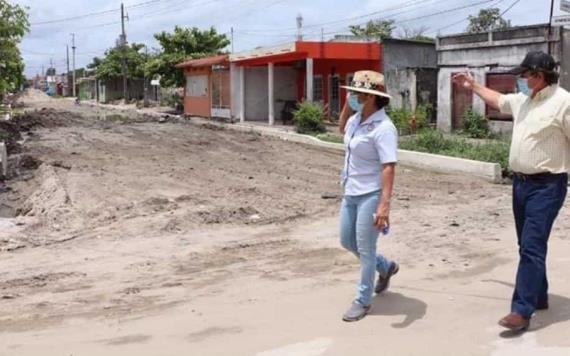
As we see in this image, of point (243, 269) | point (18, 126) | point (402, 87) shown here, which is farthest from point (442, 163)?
point (18, 126)

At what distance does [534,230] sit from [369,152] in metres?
1.14

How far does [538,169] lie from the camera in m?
4.55

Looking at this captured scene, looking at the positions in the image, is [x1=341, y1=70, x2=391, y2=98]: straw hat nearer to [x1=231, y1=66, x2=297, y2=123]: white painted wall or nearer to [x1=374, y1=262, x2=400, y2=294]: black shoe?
[x1=374, y1=262, x2=400, y2=294]: black shoe

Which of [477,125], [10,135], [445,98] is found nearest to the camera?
[477,125]

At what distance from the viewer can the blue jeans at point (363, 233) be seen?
4863 millimetres

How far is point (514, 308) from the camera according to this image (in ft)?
15.2

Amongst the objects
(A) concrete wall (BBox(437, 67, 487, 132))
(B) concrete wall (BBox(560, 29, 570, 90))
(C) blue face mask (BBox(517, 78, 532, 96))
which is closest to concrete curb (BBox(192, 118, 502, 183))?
(A) concrete wall (BBox(437, 67, 487, 132))

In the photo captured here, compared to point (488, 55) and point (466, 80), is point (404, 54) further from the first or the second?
point (466, 80)

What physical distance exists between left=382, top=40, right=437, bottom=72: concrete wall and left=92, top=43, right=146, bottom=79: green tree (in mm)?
39783

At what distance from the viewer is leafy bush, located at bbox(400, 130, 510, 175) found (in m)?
15.1

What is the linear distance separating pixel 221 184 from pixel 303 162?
4336mm

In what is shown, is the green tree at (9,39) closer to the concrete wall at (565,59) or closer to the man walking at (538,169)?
the concrete wall at (565,59)

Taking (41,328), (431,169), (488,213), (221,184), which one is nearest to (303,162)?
(431,169)

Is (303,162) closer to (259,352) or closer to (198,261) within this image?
(198,261)
